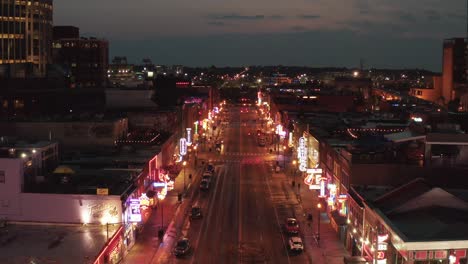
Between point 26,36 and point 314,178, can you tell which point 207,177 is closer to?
point 314,178

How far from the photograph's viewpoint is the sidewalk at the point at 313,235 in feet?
134

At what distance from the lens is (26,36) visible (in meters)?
120

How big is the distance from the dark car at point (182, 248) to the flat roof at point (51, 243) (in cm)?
439

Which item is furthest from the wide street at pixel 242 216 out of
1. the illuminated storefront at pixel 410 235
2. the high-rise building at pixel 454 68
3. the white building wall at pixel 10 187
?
the high-rise building at pixel 454 68

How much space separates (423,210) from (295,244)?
33.4 ft

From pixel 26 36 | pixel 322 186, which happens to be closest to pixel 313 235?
pixel 322 186

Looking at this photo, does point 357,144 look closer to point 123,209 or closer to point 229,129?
point 123,209

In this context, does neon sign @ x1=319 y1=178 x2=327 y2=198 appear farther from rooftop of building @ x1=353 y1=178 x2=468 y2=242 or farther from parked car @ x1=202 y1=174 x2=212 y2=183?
parked car @ x1=202 y1=174 x2=212 y2=183

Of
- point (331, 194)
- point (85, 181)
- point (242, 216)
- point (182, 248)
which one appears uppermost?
point (85, 181)

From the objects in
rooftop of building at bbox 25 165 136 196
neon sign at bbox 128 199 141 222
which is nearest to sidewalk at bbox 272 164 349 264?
neon sign at bbox 128 199 141 222

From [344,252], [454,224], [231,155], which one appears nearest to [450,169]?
[344,252]

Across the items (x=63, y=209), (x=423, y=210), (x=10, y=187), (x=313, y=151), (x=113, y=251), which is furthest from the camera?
(x=313, y=151)

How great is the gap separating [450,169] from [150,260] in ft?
70.7

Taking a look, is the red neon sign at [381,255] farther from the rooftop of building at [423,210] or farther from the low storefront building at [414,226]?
the rooftop of building at [423,210]
